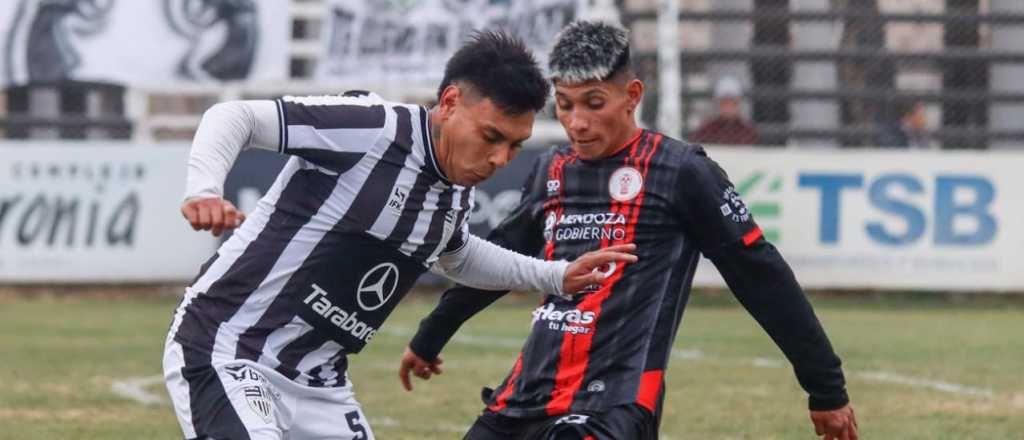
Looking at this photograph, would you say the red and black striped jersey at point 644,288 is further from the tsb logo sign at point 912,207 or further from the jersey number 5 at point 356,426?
the tsb logo sign at point 912,207

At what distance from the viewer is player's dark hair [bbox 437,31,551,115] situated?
4906 millimetres

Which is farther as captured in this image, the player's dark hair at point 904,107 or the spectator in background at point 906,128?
the player's dark hair at point 904,107

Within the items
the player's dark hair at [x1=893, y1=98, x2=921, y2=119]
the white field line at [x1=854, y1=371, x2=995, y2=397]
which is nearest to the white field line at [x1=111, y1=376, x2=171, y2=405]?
the white field line at [x1=854, y1=371, x2=995, y2=397]

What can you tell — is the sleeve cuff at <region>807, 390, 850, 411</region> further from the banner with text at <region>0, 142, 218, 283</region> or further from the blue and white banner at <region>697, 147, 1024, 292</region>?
the banner with text at <region>0, 142, 218, 283</region>

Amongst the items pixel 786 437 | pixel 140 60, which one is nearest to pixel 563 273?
pixel 786 437

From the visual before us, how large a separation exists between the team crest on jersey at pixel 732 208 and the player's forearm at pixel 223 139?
135 cm

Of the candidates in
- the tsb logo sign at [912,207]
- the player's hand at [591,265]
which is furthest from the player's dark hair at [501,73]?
the tsb logo sign at [912,207]

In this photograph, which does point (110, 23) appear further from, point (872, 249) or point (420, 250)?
point (420, 250)

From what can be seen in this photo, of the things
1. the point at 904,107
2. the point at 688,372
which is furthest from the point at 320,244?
the point at 904,107

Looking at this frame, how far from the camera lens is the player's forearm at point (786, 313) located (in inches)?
208

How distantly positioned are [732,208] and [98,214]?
1111 centimetres

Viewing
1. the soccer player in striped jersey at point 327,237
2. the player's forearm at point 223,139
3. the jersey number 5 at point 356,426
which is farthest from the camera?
the jersey number 5 at point 356,426

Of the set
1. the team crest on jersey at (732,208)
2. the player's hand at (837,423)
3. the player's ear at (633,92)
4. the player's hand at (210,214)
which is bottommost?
the player's hand at (837,423)

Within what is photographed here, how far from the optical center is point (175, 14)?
16.2m
